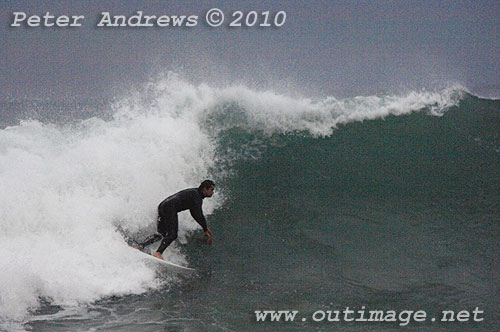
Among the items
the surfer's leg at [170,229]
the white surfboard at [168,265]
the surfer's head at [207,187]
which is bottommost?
the white surfboard at [168,265]

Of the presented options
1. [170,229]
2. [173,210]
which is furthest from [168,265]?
[173,210]

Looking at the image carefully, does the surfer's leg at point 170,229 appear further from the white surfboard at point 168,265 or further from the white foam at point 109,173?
the white foam at point 109,173

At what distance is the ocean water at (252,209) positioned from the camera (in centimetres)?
587

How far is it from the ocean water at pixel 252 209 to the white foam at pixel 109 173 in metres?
0.03

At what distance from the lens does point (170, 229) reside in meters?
7.13

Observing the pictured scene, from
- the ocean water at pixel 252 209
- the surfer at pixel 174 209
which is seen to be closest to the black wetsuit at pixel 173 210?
the surfer at pixel 174 209

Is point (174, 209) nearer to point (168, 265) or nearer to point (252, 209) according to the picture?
point (168, 265)

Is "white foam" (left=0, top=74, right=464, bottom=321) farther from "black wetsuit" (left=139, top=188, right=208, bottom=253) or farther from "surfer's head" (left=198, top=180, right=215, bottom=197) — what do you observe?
"surfer's head" (left=198, top=180, right=215, bottom=197)

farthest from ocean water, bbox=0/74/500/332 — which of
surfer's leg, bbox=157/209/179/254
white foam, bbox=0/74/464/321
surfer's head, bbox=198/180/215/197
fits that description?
surfer's head, bbox=198/180/215/197

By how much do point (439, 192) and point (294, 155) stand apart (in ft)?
11.0

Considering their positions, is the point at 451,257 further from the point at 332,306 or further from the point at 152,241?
the point at 152,241

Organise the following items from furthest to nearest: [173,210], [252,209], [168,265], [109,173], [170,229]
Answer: [252,209]
[109,173]
[173,210]
[170,229]
[168,265]

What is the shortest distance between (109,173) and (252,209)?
2787 mm

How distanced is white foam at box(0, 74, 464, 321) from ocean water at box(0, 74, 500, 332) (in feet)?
0.10
